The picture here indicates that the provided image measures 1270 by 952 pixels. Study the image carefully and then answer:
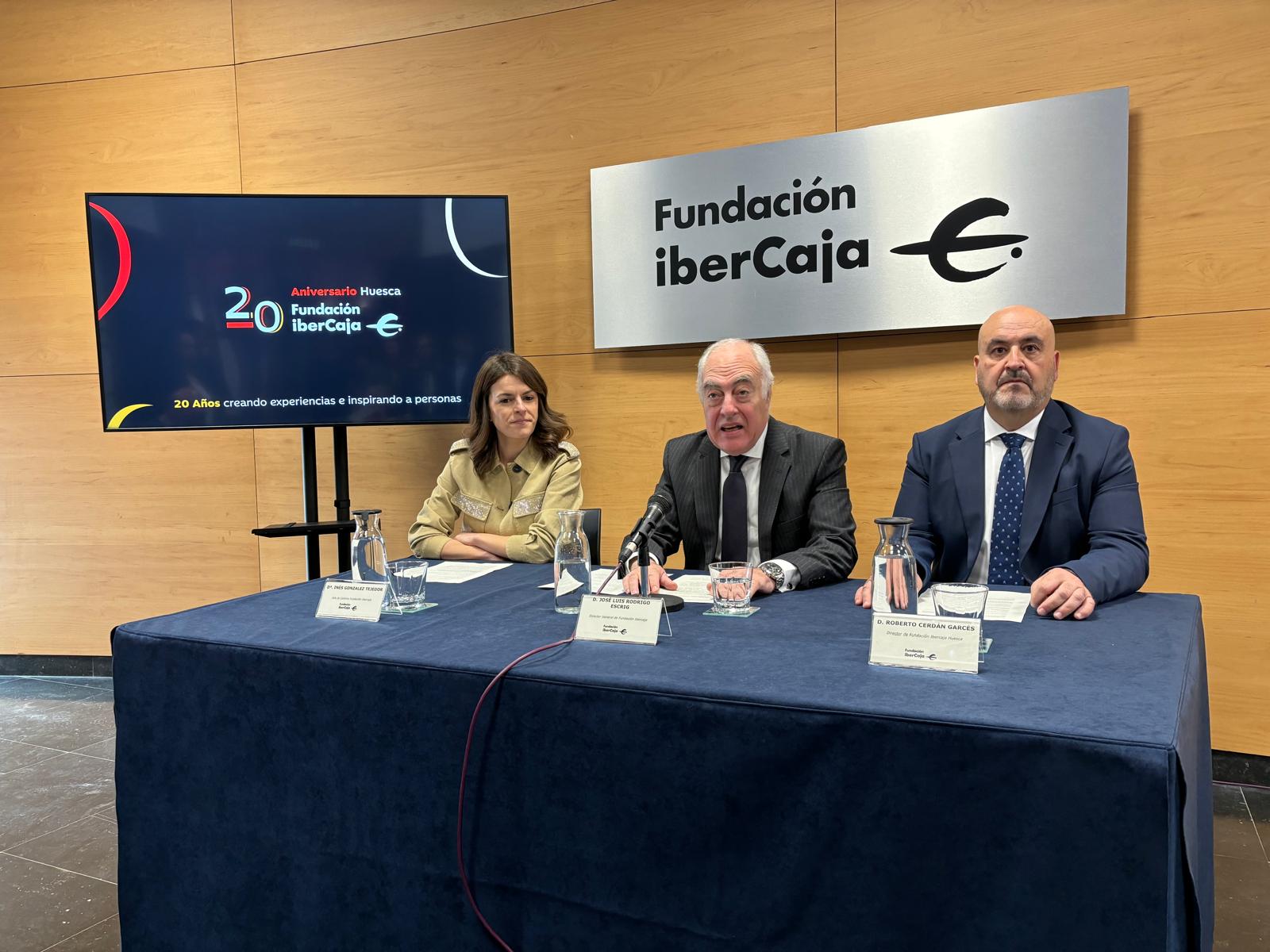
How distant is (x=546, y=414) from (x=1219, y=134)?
2232 mm

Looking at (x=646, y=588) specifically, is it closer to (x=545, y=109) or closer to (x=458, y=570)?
(x=458, y=570)

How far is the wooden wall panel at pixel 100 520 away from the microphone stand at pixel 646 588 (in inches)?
115

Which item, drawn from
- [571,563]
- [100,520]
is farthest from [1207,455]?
[100,520]

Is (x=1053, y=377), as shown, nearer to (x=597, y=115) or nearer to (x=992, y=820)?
(x=992, y=820)

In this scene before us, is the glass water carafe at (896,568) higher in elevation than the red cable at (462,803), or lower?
higher

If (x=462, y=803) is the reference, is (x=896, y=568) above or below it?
above

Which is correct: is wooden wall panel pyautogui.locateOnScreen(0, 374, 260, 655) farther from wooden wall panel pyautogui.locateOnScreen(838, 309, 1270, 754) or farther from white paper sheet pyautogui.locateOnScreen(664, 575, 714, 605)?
wooden wall panel pyautogui.locateOnScreen(838, 309, 1270, 754)

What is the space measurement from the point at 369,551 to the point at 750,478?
3.30 feet

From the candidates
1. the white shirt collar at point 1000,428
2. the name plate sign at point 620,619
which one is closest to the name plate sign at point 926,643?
the name plate sign at point 620,619

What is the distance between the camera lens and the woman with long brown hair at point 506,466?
2.76 metres

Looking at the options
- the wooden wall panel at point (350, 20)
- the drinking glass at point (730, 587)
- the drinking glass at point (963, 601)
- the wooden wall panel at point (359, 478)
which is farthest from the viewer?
the wooden wall panel at point (359, 478)

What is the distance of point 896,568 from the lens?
1373 millimetres

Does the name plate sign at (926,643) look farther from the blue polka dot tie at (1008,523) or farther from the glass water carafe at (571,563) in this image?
the blue polka dot tie at (1008,523)

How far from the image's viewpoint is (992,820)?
3.19ft
